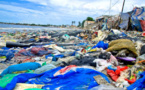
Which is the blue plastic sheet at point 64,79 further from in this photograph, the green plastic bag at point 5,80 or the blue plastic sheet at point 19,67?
the blue plastic sheet at point 19,67

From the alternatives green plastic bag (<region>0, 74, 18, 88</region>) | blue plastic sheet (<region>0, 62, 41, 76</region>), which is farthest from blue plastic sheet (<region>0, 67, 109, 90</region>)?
blue plastic sheet (<region>0, 62, 41, 76</region>)

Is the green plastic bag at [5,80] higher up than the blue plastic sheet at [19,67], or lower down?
lower down

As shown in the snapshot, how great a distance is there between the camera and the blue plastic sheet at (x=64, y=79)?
2459 millimetres

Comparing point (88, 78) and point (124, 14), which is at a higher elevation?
point (124, 14)

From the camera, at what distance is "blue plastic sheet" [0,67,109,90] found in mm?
2459

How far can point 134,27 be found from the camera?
1198 centimetres

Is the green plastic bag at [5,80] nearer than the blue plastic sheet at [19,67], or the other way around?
the green plastic bag at [5,80]

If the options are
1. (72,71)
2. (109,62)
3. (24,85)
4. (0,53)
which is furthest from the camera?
(0,53)

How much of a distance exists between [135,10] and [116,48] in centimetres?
971

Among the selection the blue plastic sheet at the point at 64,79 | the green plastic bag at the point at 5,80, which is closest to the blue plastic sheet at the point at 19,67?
the green plastic bag at the point at 5,80

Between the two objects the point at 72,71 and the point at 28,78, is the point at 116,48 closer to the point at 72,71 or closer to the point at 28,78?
the point at 72,71

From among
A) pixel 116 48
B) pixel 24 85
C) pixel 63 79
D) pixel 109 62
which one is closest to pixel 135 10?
pixel 116 48

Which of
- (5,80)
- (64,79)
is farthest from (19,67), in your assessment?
(64,79)

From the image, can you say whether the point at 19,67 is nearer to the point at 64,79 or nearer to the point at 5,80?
the point at 5,80
